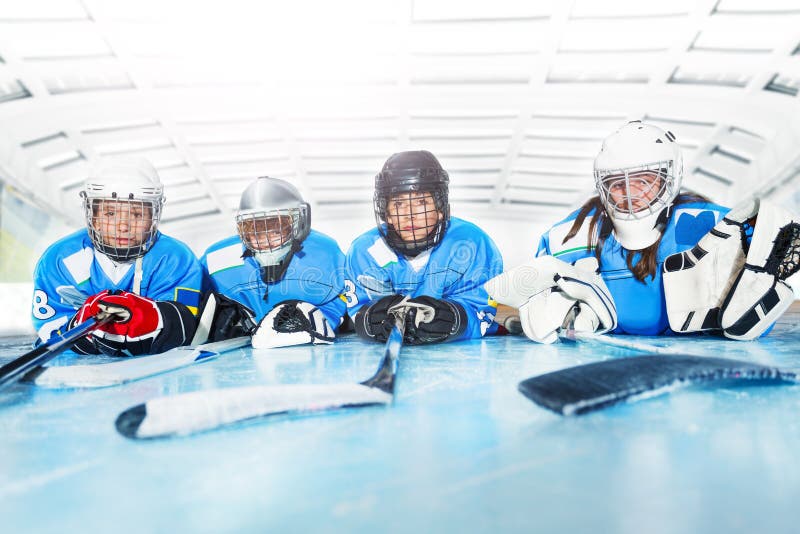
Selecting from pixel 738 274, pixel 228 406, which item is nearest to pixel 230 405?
pixel 228 406

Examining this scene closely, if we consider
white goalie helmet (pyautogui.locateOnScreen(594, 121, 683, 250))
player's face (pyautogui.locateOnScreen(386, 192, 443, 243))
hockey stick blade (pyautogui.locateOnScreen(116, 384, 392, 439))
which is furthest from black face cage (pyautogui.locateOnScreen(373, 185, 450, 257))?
hockey stick blade (pyautogui.locateOnScreen(116, 384, 392, 439))

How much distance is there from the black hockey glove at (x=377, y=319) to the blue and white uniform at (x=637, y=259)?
0.79m

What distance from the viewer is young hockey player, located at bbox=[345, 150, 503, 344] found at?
225cm

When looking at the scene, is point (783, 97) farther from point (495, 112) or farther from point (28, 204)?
point (28, 204)

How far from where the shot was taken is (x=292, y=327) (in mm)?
2426

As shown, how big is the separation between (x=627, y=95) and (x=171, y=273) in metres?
7.48

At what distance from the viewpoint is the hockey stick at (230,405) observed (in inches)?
35.0

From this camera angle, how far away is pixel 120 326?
6.51ft

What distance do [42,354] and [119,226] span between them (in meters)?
0.89

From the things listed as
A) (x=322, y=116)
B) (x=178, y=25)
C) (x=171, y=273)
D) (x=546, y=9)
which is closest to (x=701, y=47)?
(x=546, y=9)

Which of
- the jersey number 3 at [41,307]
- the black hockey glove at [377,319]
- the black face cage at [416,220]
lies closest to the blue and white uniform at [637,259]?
the black face cage at [416,220]

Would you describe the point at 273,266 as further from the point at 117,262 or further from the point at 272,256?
the point at 117,262

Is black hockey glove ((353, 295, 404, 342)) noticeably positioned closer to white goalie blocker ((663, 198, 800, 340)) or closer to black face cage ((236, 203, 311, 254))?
black face cage ((236, 203, 311, 254))

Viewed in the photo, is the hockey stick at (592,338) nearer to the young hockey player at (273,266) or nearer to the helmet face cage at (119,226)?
the young hockey player at (273,266)
